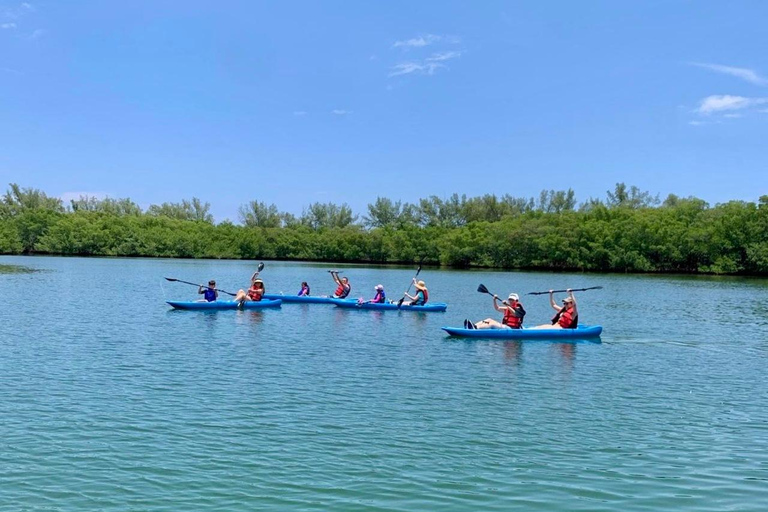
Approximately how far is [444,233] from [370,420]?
94.3 metres

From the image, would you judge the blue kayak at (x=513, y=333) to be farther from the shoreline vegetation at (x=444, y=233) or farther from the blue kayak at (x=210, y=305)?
the shoreline vegetation at (x=444, y=233)

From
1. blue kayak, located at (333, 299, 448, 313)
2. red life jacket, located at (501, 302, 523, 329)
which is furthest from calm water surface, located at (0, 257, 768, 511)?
blue kayak, located at (333, 299, 448, 313)

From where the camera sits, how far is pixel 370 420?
1198 cm

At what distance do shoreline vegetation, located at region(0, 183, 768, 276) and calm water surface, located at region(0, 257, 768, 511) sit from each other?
192 feet

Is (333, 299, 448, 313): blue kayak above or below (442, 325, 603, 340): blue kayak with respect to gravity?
above

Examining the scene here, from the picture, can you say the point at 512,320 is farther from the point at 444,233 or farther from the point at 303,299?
the point at 444,233

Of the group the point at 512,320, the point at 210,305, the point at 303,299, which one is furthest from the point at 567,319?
the point at 303,299

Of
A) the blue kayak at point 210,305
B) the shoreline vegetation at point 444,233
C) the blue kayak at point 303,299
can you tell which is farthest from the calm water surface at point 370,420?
the shoreline vegetation at point 444,233

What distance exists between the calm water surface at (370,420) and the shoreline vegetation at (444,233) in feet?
192

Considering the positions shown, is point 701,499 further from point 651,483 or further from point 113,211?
point 113,211

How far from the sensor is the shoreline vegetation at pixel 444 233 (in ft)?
256

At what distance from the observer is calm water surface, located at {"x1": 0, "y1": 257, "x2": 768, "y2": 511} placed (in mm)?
8844

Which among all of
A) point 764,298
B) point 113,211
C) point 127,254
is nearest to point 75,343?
point 764,298

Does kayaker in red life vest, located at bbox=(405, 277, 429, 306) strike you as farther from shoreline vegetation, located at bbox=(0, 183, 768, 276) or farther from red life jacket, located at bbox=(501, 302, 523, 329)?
shoreline vegetation, located at bbox=(0, 183, 768, 276)
